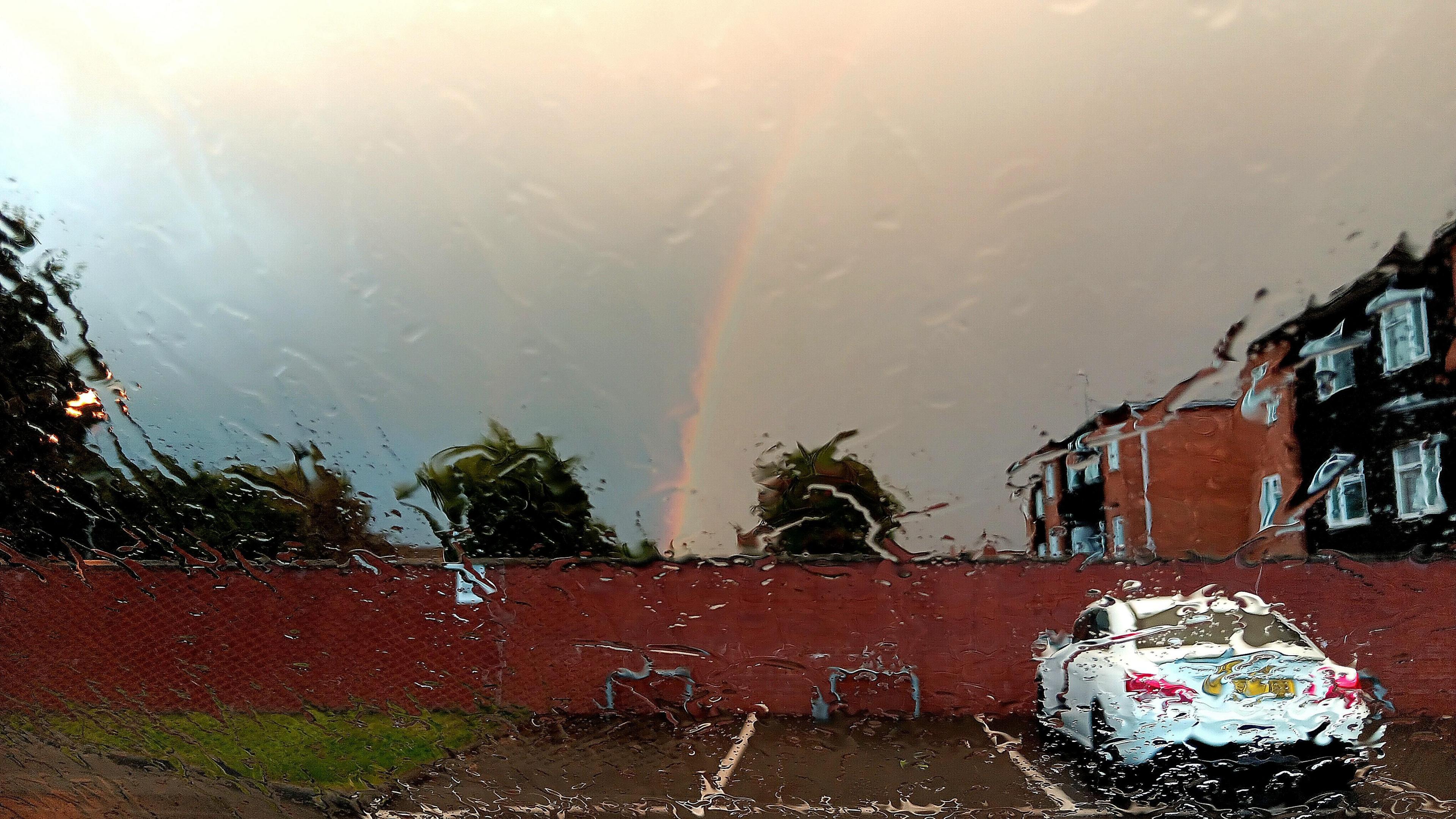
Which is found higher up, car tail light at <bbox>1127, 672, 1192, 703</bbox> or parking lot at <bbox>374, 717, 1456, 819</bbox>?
car tail light at <bbox>1127, 672, 1192, 703</bbox>

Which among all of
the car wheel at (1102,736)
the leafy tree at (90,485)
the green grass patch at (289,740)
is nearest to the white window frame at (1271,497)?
the car wheel at (1102,736)

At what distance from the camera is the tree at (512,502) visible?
149 cm

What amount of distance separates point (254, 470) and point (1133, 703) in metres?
1.56

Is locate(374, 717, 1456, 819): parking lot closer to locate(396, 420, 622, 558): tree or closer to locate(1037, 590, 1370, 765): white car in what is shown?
locate(1037, 590, 1370, 765): white car

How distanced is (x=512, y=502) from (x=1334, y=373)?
4.11ft

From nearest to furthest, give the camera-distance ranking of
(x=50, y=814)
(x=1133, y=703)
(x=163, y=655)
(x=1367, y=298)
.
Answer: (x=1367, y=298) < (x=1133, y=703) < (x=163, y=655) < (x=50, y=814)

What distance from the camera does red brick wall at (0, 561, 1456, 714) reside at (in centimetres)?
129

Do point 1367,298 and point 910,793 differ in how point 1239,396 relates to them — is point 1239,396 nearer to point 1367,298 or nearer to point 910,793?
point 1367,298

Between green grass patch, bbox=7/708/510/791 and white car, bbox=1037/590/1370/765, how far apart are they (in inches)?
38.4

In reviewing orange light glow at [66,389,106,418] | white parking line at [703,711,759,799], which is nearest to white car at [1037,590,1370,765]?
white parking line at [703,711,759,799]

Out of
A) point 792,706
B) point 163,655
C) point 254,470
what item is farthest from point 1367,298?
point 163,655

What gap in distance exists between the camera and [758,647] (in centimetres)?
148

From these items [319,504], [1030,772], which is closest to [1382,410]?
[1030,772]

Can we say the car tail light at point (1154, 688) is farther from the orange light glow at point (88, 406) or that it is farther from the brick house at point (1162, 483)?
the orange light glow at point (88, 406)
